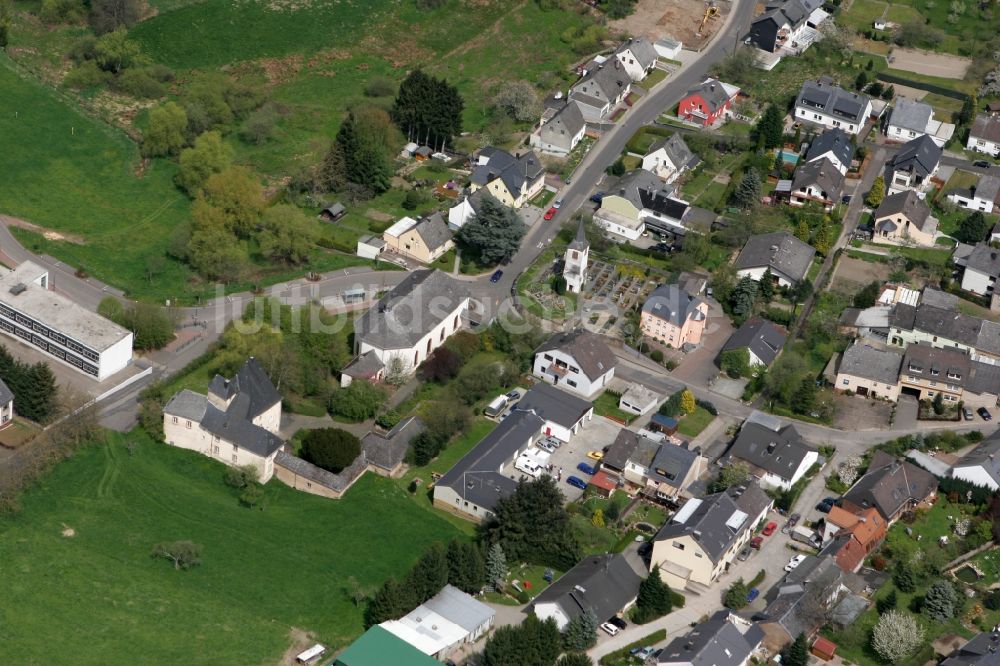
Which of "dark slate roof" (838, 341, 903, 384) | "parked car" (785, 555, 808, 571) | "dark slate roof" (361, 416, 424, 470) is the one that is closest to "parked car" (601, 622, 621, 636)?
"parked car" (785, 555, 808, 571)

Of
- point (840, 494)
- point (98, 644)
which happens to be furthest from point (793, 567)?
point (98, 644)

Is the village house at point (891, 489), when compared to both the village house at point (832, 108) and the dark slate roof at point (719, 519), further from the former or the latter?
the village house at point (832, 108)

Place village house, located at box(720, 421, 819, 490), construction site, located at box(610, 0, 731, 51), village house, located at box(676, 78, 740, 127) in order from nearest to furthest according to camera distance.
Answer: village house, located at box(720, 421, 819, 490) → village house, located at box(676, 78, 740, 127) → construction site, located at box(610, 0, 731, 51)

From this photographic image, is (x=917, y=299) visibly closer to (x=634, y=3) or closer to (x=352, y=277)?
(x=352, y=277)

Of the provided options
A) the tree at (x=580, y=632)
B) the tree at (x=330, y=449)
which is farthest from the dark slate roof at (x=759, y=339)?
the tree at (x=580, y=632)

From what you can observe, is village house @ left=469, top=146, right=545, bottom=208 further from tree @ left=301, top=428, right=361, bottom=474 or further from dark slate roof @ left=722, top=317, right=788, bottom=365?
tree @ left=301, top=428, right=361, bottom=474
